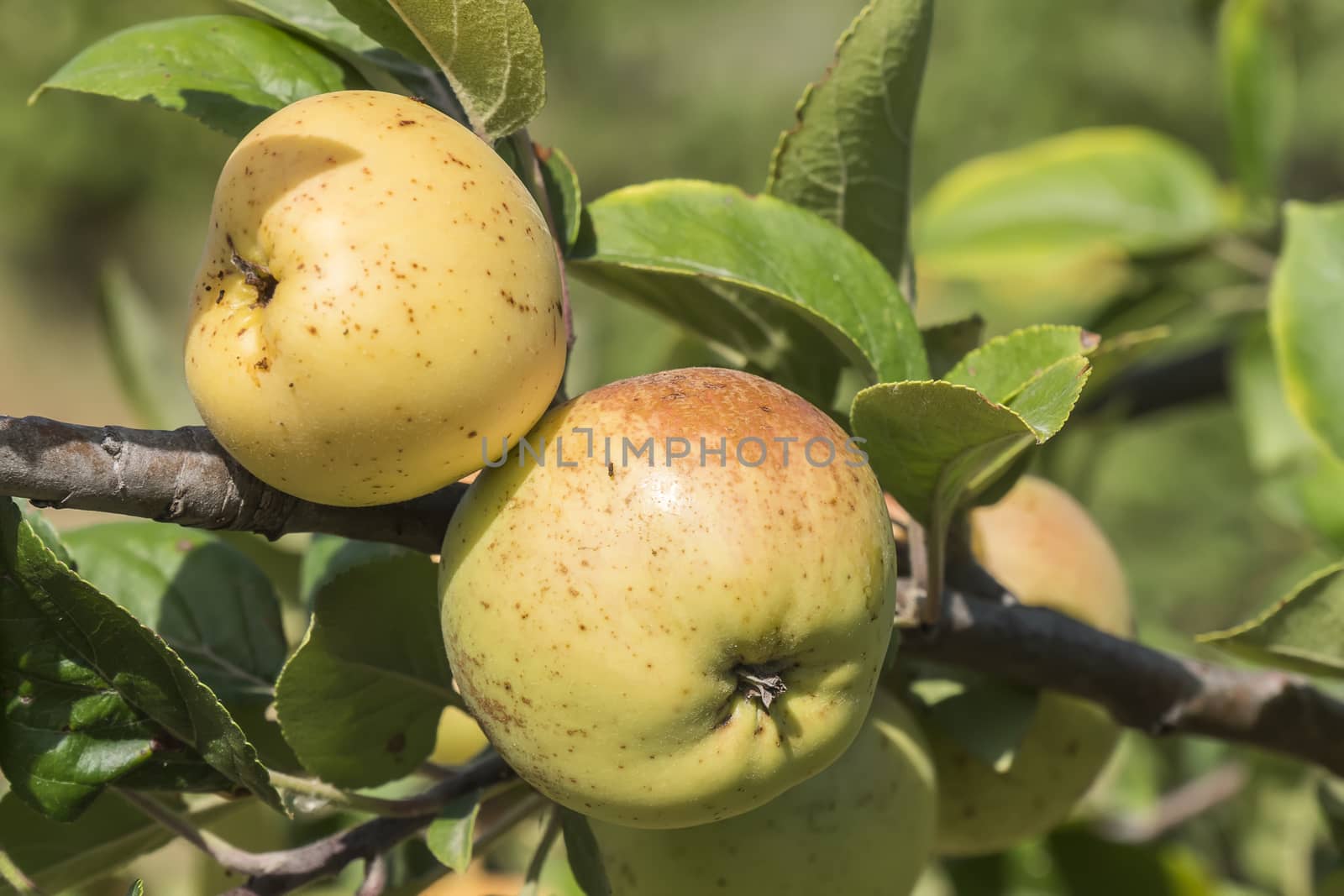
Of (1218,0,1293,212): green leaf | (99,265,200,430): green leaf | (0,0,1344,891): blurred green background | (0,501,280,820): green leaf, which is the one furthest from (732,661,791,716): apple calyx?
(0,0,1344,891): blurred green background

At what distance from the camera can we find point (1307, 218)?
3.45 ft

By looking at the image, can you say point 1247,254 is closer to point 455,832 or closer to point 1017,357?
point 1017,357

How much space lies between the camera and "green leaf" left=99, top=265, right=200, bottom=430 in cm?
131

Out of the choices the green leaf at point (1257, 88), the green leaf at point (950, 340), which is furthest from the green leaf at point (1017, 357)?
the green leaf at point (1257, 88)

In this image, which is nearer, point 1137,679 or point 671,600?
point 671,600

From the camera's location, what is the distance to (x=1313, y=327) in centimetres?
101

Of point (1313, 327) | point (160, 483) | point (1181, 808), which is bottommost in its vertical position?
point (1181, 808)

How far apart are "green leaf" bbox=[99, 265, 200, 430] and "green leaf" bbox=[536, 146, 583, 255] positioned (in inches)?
28.8

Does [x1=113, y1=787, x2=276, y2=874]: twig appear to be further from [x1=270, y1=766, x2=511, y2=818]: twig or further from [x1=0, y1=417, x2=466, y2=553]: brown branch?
[x1=0, y1=417, x2=466, y2=553]: brown branch

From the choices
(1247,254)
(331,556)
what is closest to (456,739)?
(331,556)

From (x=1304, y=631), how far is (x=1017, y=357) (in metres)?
0.29

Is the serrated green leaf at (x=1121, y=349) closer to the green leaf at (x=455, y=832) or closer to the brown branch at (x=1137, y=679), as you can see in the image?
the brown branch at (x=1137, y=679)

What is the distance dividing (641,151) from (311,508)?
6035 mm

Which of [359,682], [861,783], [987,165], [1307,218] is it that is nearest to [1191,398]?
[987,165]
